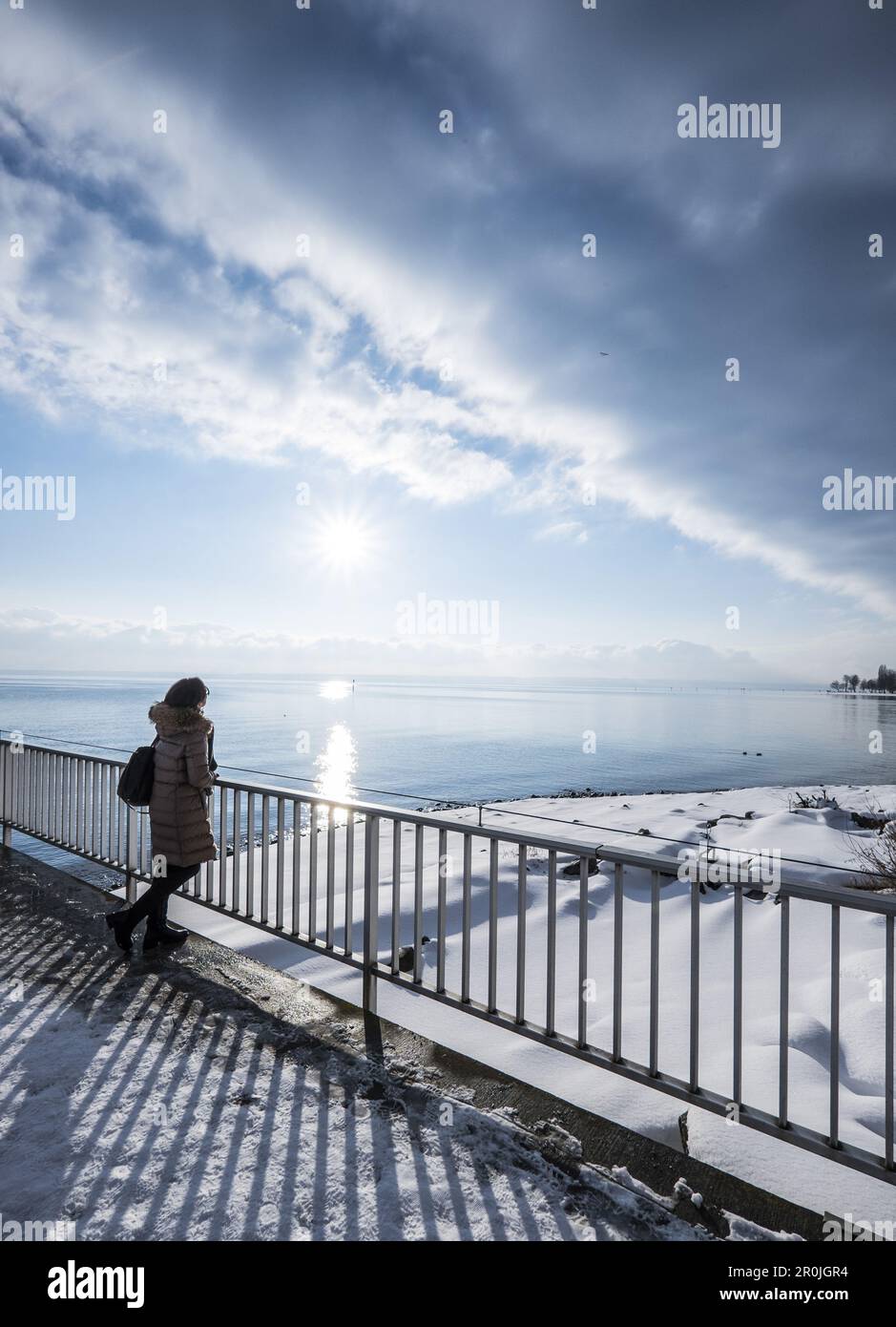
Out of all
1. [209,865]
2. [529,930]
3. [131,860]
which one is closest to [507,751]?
[529,930]

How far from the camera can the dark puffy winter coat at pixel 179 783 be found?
14.3ft

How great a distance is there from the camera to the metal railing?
2430mm

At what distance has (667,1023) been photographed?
422 centimetres

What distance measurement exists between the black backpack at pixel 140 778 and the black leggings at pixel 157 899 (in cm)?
54

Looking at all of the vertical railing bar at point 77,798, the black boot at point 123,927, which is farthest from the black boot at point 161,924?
the vertical railing bar at point 77,798

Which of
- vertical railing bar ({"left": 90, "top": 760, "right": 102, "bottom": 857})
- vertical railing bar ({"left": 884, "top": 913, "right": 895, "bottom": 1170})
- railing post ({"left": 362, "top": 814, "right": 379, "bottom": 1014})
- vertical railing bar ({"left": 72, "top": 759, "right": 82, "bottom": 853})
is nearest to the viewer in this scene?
vertical railing bar ({"left": 884, "top": 913, "right": 895, "bottom": 1170})

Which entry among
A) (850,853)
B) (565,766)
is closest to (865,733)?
(565,766)

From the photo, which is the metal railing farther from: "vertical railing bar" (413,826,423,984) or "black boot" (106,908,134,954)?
"black boot" (106,908,134,954)

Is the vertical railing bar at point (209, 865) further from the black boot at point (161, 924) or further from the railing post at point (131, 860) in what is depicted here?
the railing post at point (131, 860)

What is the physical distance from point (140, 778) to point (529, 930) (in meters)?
4.07

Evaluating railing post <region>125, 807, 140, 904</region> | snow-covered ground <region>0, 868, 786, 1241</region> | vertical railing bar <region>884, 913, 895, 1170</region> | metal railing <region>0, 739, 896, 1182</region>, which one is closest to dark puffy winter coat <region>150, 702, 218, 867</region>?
metal railing <region>0, 739, 896, 1182</region>

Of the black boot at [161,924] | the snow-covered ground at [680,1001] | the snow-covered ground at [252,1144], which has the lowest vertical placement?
the snow-covered ground at [680,1001]
